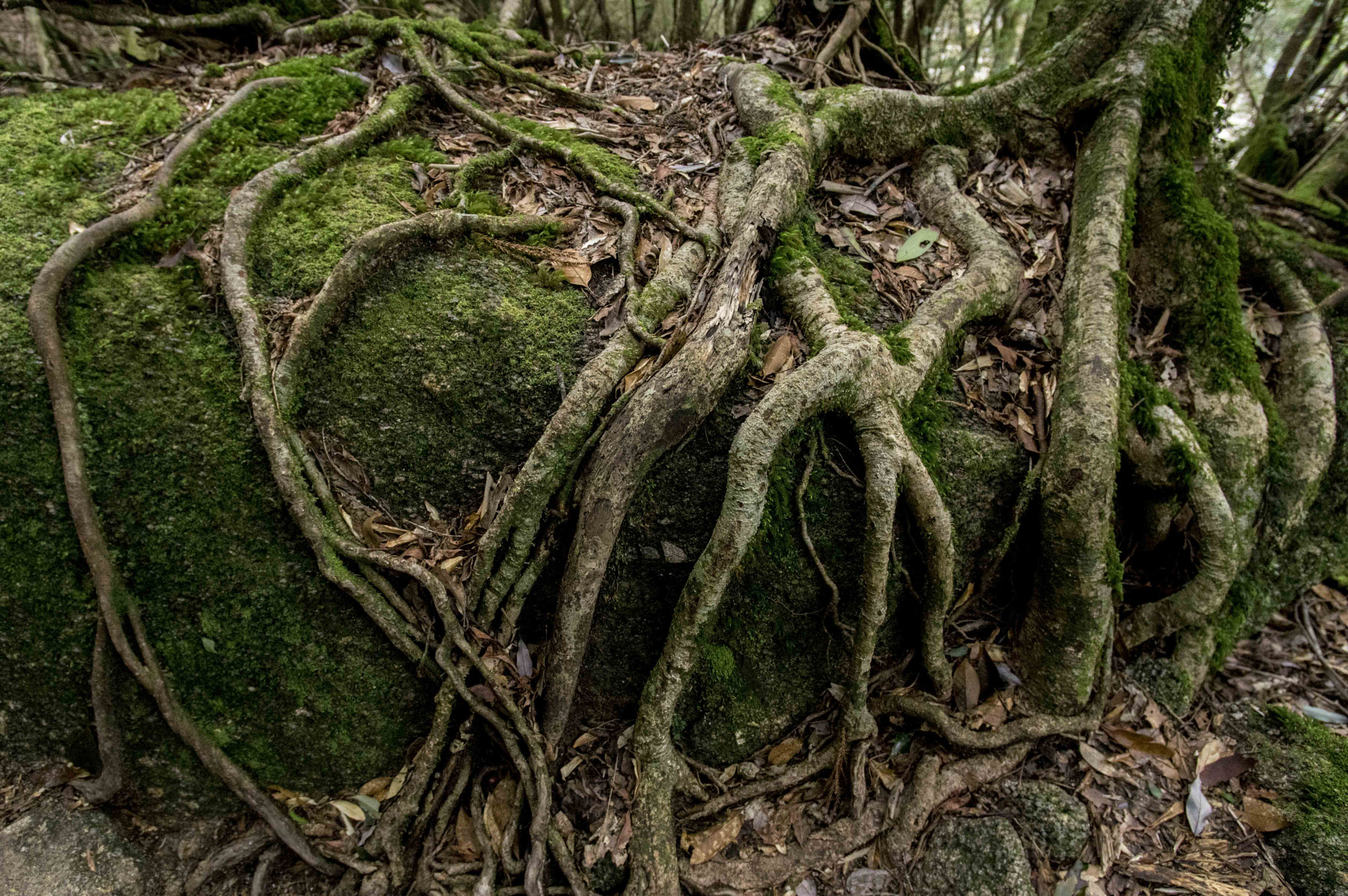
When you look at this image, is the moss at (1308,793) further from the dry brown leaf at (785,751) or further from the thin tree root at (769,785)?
the dry brown leaf at (785,751)

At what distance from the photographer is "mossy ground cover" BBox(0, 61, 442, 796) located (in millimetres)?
2426

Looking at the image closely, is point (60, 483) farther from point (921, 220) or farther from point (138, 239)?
point (921, 220)

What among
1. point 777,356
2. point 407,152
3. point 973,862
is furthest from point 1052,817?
point 407,152

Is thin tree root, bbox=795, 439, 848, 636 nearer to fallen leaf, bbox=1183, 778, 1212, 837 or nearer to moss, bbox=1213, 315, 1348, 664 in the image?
fallen leaf, bbox=1183, 778, 1212, 837

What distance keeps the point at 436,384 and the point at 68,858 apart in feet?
7.50

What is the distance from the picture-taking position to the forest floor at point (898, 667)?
2.65 m

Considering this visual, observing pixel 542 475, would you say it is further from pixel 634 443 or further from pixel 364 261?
pixel 364 261

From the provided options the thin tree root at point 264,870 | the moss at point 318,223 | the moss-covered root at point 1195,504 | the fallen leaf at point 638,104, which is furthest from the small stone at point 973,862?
the fallen leaf at point 638,104

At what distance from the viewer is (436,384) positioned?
2.66 m

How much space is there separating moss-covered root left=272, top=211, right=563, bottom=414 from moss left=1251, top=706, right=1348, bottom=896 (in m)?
4.32

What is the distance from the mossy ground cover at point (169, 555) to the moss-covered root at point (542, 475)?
0.53m

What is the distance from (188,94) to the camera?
3500 mm

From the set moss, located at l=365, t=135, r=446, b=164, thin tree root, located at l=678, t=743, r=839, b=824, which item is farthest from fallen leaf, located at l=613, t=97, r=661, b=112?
thin tree root, located at l=678, t=743, r=839, b=824

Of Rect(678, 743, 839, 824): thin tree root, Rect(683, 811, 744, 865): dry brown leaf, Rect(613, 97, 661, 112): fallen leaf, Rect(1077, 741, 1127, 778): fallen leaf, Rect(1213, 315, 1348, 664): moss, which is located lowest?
Rect(683, 811, 744, 865): dry brown leaf
